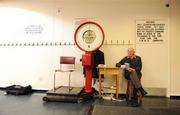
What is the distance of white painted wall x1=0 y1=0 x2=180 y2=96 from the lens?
5562mm

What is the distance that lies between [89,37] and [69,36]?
0.96m

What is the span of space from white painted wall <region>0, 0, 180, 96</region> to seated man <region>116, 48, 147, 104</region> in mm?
295

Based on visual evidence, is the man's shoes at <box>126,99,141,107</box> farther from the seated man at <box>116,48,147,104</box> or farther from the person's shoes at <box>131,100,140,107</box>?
the seated man at <box>116,48,147,104</box>

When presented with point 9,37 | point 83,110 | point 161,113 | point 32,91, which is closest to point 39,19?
point 9,37

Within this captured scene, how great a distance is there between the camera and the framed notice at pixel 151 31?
5.56 metres

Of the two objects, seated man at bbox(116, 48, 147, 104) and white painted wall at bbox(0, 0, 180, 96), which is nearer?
seated man at bbox(116, 48, 147, 104)

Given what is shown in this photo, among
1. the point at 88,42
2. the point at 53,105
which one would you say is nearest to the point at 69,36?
the point at 88,42

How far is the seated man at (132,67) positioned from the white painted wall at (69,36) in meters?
0.30

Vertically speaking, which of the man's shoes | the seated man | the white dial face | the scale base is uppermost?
the white dial face

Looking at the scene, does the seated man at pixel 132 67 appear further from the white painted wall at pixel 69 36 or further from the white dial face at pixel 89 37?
the white dial face at pixel 89 37

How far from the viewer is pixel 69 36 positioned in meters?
5.89

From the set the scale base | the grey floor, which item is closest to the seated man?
the grey floor

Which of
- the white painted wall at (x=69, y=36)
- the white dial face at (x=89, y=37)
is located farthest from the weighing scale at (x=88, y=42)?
the white painted wall at (x=69, y=36)

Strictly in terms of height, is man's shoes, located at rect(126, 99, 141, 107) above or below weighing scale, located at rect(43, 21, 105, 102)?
below
